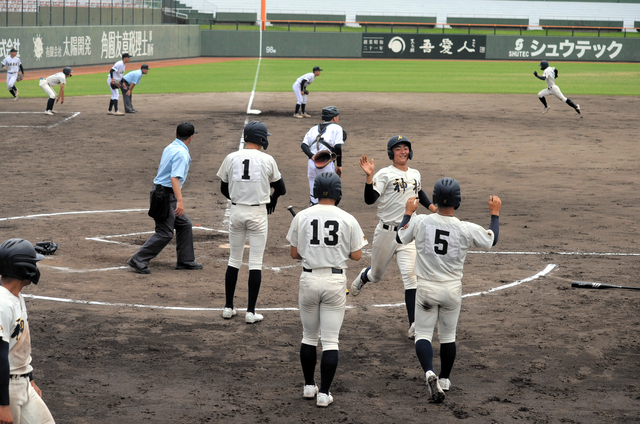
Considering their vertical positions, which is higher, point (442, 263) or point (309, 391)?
point (442, 263)

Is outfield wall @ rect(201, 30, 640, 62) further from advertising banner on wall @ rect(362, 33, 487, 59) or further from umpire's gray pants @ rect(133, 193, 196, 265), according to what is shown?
umpire's gray pants @ rect(133, 193, 196, 265)

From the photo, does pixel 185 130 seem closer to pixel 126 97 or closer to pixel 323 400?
pixel 323 400

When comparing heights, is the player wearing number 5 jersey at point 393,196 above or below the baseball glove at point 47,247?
above

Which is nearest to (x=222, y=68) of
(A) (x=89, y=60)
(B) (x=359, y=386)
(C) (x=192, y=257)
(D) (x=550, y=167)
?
(A) (x=89, y=60)

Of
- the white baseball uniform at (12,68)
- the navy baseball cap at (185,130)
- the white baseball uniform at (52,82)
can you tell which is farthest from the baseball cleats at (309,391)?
the white baseball uniform at (12,68)

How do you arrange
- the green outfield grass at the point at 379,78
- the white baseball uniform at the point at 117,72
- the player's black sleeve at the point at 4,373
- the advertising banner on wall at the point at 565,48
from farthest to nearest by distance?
the advertising banner on wall at the point at 565,48 < the green outfield grass at the point at 379,78 < the white baseball uniform at the point at 117,72 < the player's black sleeve at the point at 4,373

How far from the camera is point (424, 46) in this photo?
Result: 56.0 metres

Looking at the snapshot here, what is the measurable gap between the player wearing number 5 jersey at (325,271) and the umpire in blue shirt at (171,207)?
3.56m

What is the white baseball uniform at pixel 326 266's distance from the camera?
19.3 ft

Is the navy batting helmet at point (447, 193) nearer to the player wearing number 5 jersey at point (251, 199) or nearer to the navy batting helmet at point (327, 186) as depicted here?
the navy batting helmet at point (327, 186)

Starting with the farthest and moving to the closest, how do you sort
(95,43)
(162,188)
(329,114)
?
(95,43) → (329,114) → (162,188)

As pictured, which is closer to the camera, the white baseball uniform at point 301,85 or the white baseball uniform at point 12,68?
the white baseball uniform at point 301,85

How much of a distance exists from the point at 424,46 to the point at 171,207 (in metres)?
49.1

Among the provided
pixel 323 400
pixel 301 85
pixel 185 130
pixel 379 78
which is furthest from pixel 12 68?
pixel 323 400
